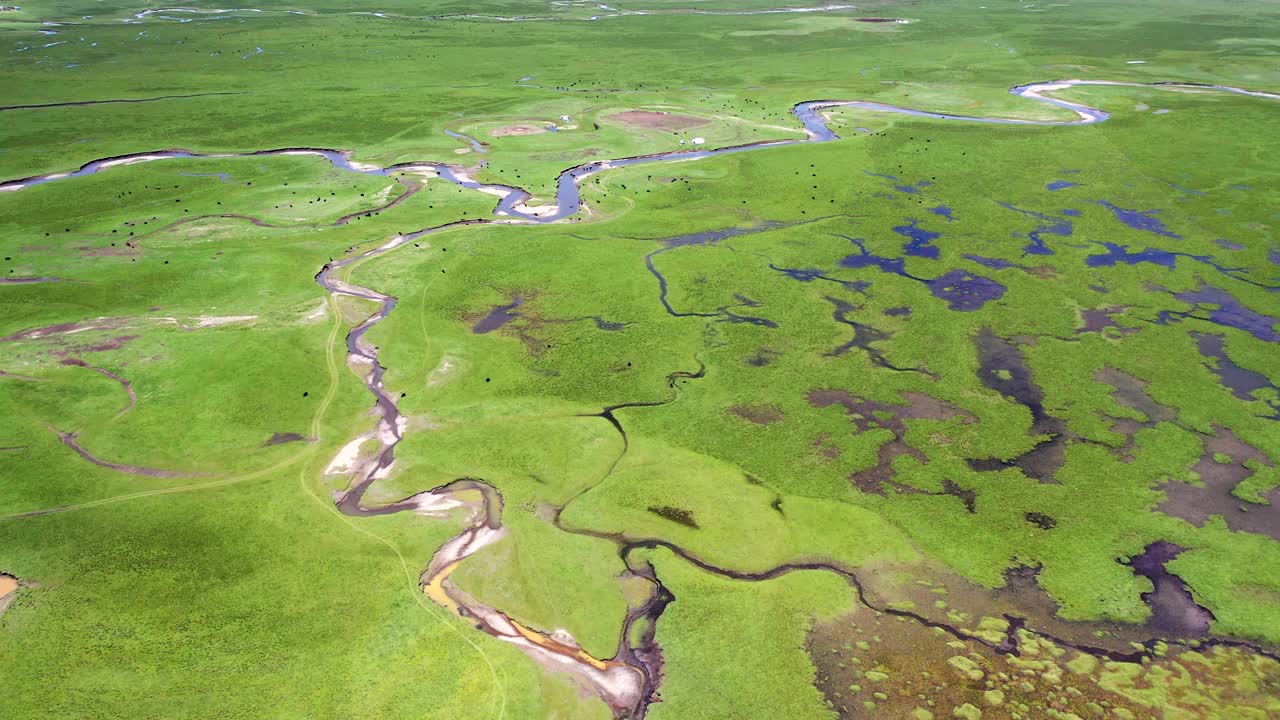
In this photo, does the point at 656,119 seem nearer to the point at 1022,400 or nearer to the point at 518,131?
the point at 518,131

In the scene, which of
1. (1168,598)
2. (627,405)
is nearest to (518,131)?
(627,405)

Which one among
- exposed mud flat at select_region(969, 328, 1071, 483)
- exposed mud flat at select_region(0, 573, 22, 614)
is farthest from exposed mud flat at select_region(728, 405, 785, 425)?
exposed mud flat at select_region(0, 573, 22, 614)

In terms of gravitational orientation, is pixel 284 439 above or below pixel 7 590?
above

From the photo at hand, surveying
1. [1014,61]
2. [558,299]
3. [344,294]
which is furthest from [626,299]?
[1014,61]

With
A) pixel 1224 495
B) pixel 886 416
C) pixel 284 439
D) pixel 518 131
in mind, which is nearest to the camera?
pixel 1224 495

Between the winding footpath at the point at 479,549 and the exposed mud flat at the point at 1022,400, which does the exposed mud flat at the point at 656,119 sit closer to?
the winding footpath at the point at 479,549

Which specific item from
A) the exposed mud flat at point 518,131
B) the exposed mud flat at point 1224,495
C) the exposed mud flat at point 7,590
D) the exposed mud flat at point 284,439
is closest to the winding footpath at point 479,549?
the exposed mud flat at point 284,439

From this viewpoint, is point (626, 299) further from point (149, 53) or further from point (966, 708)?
point (149, 53)

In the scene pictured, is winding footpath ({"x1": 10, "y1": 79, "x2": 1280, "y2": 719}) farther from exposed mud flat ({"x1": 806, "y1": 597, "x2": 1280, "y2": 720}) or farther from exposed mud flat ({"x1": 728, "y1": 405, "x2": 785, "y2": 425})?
exposed mud flat ({"x1": 728, "y1": 405, "x2": 785, "y2": 425})

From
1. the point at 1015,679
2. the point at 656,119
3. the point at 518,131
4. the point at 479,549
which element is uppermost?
the point at 656,119
